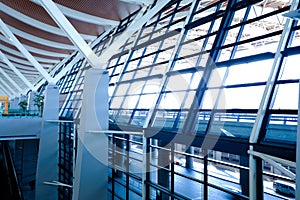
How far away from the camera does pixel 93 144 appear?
9.34 meters

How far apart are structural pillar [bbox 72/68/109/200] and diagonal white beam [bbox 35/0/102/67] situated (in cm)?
58

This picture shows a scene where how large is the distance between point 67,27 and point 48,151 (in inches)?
329

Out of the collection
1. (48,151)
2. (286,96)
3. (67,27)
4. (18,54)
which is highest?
(18,54)

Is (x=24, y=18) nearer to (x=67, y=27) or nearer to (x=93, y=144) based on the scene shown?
(x=67, y=27)

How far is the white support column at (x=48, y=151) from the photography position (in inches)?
571

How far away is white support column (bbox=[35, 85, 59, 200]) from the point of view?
14.5 m

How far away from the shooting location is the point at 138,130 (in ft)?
27.4

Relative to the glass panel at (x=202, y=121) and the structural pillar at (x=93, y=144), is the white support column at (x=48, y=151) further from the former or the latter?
the glass panel at (x=202, y=121)

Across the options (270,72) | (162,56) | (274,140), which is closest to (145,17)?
(162,56)

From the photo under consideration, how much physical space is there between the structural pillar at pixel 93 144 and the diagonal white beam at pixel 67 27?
578 mm

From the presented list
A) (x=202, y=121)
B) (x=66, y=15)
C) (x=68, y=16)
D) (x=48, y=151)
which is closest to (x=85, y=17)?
(x=68, y=16)

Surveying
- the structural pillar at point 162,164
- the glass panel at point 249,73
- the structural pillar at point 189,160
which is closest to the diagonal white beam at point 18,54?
the structural pillar at point 162,164

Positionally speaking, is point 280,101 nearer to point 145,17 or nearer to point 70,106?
point 145,17

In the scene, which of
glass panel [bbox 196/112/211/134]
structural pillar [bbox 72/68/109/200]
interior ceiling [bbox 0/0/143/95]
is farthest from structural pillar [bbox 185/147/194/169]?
interior ceiling [bbox 0/0/143/95]
